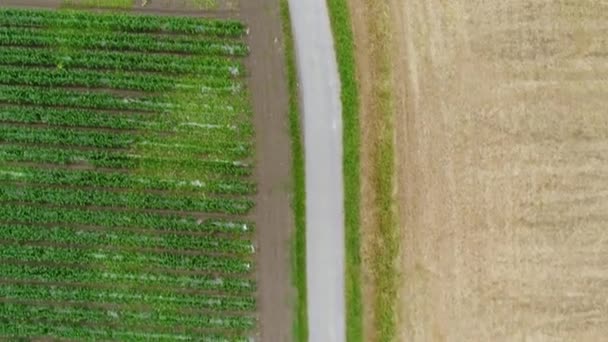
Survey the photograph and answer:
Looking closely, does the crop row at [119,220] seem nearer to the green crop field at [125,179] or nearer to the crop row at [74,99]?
the green crop field at [125,179]

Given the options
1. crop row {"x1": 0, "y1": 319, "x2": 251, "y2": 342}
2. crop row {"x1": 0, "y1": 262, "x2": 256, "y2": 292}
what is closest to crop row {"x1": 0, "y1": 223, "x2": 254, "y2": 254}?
crop row {"x1": 0, "y1": 262, "x2": 256, "y2": 292}

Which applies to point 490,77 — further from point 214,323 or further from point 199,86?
point 214,323

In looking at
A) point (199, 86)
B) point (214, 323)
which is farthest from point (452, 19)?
point (214, 323)

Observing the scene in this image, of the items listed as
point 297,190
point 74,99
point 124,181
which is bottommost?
point 297,190

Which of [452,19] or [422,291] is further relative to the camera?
[452,19]

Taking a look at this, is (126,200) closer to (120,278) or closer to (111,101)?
(120,278)

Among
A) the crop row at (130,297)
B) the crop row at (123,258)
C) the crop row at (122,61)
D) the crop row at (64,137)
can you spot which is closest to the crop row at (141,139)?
the crop row at (64,137)

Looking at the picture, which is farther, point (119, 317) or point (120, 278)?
point (120, 278)

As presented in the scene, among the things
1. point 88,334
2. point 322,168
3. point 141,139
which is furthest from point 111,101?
point 88,334
